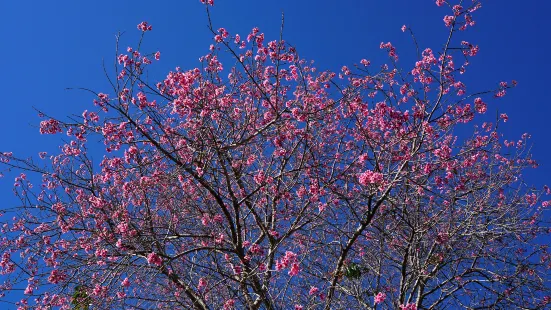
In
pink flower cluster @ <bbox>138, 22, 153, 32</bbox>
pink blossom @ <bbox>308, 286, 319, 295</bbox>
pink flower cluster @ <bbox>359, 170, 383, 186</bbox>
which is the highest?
pink flower cluster @ <bbox>138, 22, 153, 32</bbox>

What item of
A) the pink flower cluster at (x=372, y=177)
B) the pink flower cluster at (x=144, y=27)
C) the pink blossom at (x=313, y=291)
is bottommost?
the pink blossom at (x=313, y=291)

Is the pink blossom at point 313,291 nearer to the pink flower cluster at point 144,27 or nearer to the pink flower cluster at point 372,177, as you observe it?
the pink flower cluster at point 372,177

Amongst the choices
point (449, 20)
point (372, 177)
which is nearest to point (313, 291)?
point (372, 177)

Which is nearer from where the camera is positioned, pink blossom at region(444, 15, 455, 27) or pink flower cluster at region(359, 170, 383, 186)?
pink flower cluster at region(359, 170, 383, 186)

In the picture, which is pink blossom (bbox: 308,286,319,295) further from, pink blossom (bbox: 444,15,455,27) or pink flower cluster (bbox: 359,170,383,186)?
pink blossom (bbox: 444,15,455,27)

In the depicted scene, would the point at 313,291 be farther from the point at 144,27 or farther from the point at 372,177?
the point at 144,27

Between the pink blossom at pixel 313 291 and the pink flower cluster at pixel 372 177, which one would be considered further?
the pink blossom at pixel 313 291

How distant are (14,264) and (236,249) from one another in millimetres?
3771

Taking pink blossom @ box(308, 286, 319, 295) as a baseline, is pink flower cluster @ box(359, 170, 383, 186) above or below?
above

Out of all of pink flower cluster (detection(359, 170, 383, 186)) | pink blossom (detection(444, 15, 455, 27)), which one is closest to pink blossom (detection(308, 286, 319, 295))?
pink flower cluster (detection(359, 170, 383, 186))

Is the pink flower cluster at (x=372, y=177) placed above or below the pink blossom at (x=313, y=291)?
above

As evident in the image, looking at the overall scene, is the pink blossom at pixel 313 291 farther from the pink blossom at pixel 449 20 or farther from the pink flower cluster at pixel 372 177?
the pink blossom at pixel 449 20

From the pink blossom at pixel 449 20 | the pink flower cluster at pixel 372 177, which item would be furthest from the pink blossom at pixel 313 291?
the pink blossom at pixel 449 20

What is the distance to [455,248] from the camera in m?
8.67
